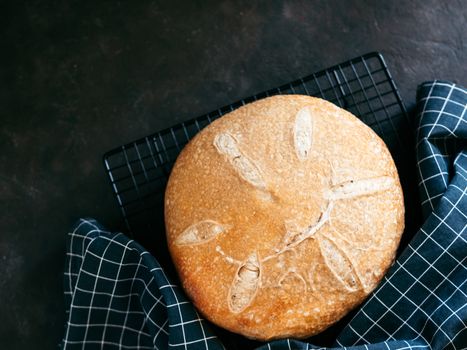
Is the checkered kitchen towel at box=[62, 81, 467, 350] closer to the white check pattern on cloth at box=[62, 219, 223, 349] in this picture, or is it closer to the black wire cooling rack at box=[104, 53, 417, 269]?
the white check pattern on cloth at box=[62, 219, 223, 349]

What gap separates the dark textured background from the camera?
2219 millimetres

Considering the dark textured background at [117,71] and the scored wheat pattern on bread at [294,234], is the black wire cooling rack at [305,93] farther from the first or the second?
the scored wheat pattern on bread at [294,234]

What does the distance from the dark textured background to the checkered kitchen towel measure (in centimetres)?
34

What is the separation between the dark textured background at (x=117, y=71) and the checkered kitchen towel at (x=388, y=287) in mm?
337

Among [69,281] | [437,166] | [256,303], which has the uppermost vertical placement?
[437,166]

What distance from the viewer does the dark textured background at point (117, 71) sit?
2.22 meters

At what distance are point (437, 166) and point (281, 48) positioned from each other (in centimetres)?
85

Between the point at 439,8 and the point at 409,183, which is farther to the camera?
the point at 439,8

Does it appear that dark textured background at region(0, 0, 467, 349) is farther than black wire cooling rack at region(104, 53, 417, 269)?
Yes

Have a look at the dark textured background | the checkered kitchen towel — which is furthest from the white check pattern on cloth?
the dark textured background

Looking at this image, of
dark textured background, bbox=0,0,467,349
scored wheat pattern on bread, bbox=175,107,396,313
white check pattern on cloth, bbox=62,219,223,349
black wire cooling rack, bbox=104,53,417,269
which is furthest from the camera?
dark textured background, bbox=0,0,467,349

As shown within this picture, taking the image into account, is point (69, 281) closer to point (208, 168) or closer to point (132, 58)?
point (208, 168)

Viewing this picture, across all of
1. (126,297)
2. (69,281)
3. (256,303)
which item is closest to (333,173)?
(256,303)

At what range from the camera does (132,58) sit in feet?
7.59
